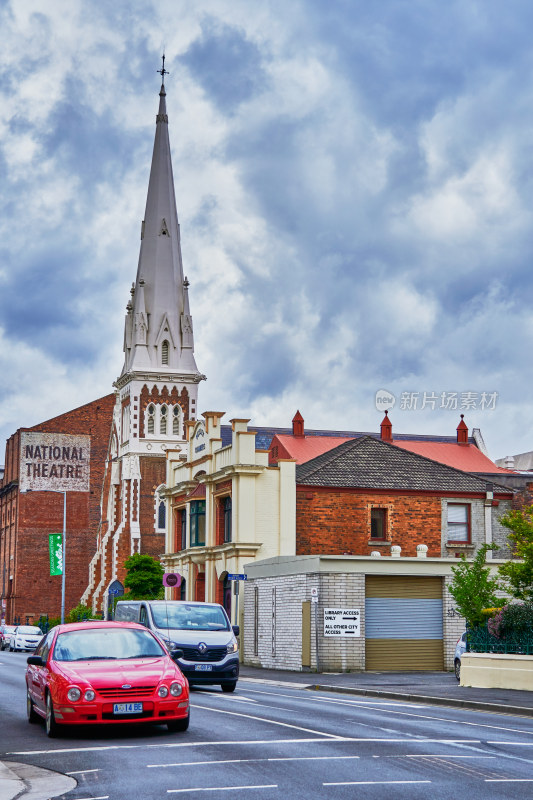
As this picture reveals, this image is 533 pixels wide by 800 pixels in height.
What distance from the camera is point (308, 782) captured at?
1062cm

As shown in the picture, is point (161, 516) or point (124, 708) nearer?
point (124, 708)

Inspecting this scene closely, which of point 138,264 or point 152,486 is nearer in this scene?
point 152,486

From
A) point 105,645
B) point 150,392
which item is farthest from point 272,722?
point 150,392

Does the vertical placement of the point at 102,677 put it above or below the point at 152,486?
below

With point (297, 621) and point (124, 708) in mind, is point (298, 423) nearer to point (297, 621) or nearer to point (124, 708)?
point (297, 621)

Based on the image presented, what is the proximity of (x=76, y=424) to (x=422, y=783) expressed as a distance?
83737 mm

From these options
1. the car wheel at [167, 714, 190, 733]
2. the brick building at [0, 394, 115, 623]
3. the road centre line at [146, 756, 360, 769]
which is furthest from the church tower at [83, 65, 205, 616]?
the road centre line at [146, 756, 360, 769]

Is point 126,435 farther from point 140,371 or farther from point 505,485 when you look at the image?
point 505,485

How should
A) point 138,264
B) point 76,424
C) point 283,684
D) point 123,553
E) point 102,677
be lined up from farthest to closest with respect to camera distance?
1. point 76,424
2. point 138,264
3. point 123,553
4. point 283,684
5. point 102,677

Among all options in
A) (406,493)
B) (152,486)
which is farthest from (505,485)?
(152,486)

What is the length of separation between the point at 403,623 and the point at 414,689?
11391 mm

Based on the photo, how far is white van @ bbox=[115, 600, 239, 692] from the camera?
24562 mm

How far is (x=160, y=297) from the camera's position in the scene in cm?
8488

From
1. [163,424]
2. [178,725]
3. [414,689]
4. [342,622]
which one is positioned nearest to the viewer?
[178,725]
